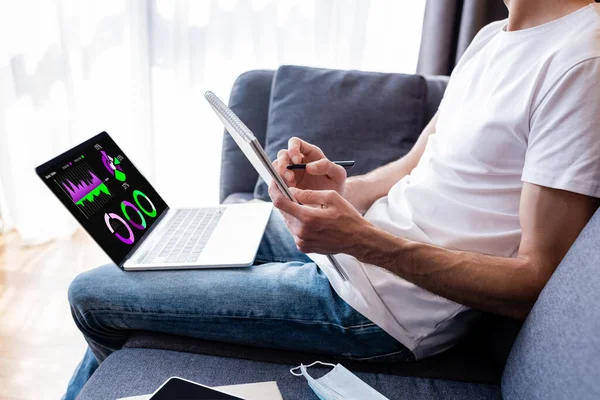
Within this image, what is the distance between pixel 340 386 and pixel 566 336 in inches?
14.2

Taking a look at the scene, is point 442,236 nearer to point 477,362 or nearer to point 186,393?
point 477,362

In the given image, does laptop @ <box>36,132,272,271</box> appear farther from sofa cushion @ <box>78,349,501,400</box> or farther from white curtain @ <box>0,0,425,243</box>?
white curtain @ <box>0,0,425,243</box>

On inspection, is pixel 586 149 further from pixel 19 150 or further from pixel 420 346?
pixel 19 150

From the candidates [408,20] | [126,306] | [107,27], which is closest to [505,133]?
[126,306]

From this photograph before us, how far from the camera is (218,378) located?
901 millimetres

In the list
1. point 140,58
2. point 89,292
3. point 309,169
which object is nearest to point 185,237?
point 89,292

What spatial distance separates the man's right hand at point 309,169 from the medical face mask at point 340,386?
357 millimetres

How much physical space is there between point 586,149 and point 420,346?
1.45 ft

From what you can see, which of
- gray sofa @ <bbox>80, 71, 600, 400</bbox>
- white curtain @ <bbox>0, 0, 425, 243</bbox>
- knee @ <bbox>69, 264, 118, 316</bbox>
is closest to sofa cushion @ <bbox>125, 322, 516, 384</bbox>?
gray sofa @ <bbox>80, 71, 600, 400</bbox>

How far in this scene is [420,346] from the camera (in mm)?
965

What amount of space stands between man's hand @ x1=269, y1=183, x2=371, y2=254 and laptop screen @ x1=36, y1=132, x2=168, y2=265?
0.38m

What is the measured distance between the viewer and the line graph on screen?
3.27 ft

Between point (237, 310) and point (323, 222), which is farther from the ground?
point (323, 222)

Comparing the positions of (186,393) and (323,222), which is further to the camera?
(323,222)
